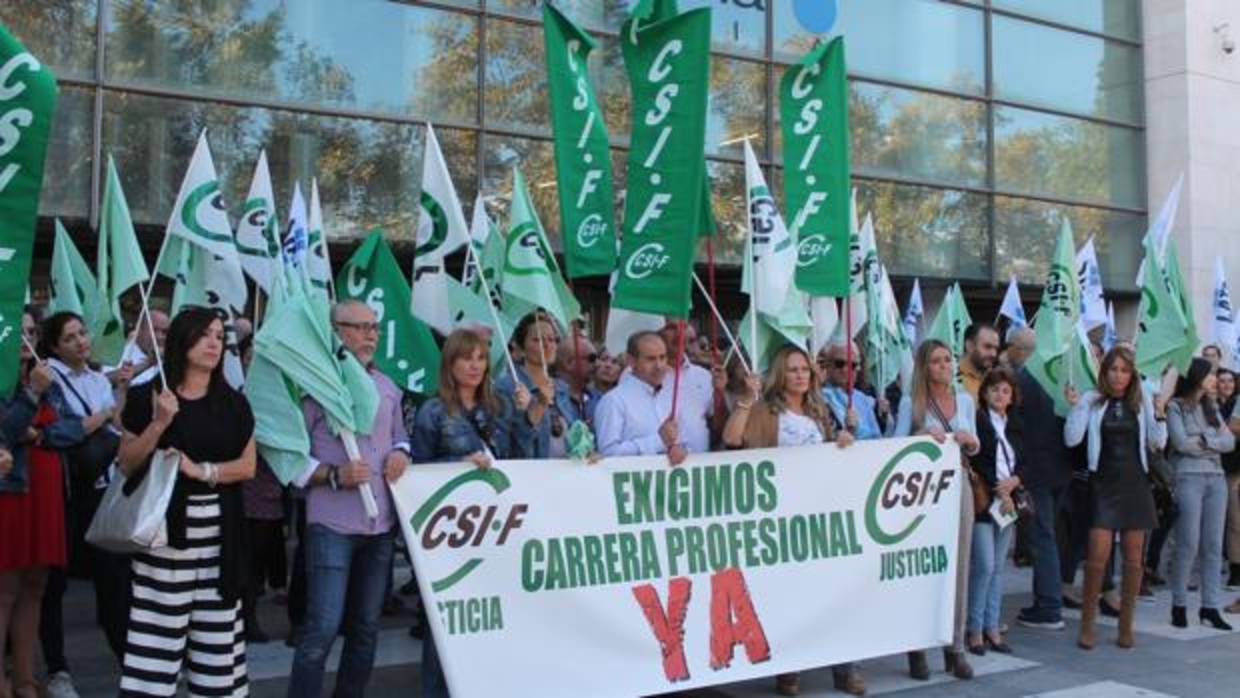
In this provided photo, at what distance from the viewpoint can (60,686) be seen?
577cm

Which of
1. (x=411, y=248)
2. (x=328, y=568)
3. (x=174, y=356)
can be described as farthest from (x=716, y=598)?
(x=411, y=248)

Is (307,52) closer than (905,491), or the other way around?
(905,491)

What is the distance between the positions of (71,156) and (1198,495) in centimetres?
974

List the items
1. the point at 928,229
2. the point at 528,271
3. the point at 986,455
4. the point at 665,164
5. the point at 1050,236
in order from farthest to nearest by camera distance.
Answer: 1. the point at 1050,236
2. the point at 928,229
3. the point at 986,455
4. the point at 528,271
5. the point at 665,164

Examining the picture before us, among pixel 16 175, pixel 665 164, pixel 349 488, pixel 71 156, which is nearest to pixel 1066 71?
pixel 71 156

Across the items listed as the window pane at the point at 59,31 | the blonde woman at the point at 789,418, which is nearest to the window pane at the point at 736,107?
the window pane at the point at 59,31

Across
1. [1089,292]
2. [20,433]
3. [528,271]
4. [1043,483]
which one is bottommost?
[1043,483]

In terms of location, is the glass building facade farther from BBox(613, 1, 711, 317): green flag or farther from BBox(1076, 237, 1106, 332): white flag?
BBox(613, 1, 711, 317): green flag

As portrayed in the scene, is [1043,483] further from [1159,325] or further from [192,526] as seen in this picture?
[192,526]

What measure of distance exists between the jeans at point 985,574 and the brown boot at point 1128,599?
0.90m

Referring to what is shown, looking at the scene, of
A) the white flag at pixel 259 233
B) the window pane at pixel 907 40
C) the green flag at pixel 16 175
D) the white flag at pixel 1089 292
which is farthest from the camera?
the window pane at pixel 907 40

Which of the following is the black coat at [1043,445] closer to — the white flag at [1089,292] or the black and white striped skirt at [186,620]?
the white flag at [1089,292]

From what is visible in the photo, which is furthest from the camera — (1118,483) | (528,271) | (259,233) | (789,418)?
(259,233)

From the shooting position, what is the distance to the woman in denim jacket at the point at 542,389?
5809 millimetres
